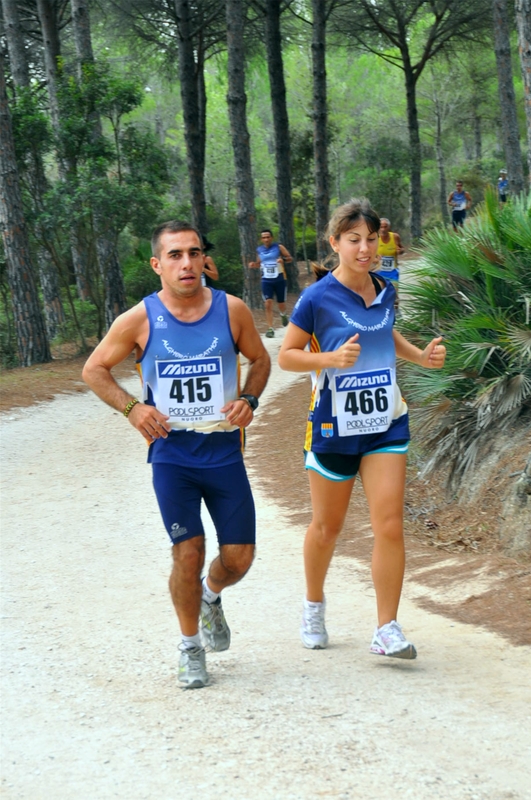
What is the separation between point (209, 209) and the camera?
33.4 metres

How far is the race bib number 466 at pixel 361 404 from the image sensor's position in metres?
4.70

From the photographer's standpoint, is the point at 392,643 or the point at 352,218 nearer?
the point at 392,643

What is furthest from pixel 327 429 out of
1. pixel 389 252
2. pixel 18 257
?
pixel 18 257

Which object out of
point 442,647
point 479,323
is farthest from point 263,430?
point 442,647

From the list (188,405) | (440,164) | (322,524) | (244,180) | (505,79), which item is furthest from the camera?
(440,164)

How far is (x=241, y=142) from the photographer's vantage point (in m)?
23.2

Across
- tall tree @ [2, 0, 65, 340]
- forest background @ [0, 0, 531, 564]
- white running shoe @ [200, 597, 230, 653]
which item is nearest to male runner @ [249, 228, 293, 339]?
forest background @ [0, 0, 531, 564]

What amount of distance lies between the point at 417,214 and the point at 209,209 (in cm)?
761

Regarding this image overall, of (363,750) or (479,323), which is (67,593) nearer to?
(363,750)

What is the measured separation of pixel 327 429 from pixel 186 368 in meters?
0.71

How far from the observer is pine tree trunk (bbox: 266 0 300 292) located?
1024 inches

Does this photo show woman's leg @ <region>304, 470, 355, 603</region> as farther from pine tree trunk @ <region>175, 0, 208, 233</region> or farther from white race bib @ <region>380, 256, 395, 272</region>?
pine tree trunk @ <region>175, 0, 208, 233</region>

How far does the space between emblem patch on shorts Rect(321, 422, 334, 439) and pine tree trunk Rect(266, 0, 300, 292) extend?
22.3 meters

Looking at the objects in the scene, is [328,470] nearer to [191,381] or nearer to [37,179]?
[191,381]
